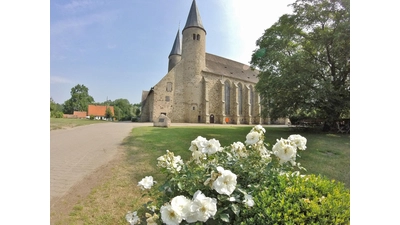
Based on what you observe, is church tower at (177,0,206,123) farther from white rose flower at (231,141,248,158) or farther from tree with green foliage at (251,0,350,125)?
white rose flower at (231,141,248,158)

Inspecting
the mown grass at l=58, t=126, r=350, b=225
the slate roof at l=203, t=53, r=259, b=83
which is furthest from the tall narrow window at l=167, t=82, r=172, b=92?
the mown grass at l=58, t=126, r=350, b=225

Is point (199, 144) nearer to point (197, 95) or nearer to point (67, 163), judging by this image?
point (67, 163)

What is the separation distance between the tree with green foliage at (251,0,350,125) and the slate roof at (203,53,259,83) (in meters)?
10.9

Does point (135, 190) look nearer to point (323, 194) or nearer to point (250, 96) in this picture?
point (323, 194)

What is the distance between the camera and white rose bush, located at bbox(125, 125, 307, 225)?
2.27ft

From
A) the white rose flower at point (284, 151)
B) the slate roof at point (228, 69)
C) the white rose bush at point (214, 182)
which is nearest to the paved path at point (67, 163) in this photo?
the white rose bush at point (214, 182)

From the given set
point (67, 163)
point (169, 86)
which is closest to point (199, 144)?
point (67, 163)

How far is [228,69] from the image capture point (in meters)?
18.6

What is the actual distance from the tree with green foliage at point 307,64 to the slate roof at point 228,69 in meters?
10.9

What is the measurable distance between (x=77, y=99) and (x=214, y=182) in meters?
2.11

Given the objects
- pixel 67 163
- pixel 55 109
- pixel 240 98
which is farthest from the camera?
pixel 240 98

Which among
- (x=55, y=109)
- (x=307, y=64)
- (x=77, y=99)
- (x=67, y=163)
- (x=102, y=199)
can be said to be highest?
(x=307, y=64)
